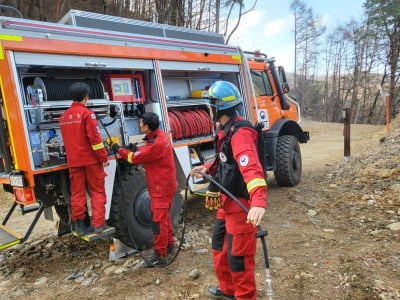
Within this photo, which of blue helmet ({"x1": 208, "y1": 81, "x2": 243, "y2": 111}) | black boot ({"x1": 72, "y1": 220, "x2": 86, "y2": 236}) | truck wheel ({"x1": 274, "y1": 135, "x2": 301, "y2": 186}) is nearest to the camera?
blue helmet ({"x1": 208, "y1": 81, "x2": 243, "y2": 111})

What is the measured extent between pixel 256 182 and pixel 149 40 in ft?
10.1

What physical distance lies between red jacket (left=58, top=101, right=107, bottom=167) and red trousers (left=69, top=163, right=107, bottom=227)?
0.11 meters

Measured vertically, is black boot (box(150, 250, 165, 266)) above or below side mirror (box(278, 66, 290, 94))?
below

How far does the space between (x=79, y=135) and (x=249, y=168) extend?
2042 millimetres

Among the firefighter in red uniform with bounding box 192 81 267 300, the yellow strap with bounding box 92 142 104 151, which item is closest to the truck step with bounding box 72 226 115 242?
the yellow strap with bounding box 92 142 104 151

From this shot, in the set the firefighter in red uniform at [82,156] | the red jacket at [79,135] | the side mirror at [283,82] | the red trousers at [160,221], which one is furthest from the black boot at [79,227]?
the side mirror at [283,82]

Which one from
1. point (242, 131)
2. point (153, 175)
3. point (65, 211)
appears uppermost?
point (242, 131)

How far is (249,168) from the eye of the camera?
2459 mm

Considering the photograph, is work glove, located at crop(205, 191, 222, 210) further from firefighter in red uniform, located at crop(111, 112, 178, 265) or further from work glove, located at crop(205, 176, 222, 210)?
firefighter in red uniform, located at crop(111, 112, 178, 265)

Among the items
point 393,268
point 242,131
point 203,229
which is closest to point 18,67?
point 242,131

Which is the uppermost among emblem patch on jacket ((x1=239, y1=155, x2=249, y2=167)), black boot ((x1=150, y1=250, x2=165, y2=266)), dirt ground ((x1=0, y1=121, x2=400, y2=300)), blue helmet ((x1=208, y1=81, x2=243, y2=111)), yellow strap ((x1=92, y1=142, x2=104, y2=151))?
blue helmet ((x1=208, y1=81, x2=243, y2=111))

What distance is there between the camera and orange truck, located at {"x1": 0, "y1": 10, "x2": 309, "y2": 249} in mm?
3549

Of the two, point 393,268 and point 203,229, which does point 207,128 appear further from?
point 393,268

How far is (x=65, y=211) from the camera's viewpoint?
436 centimetres
